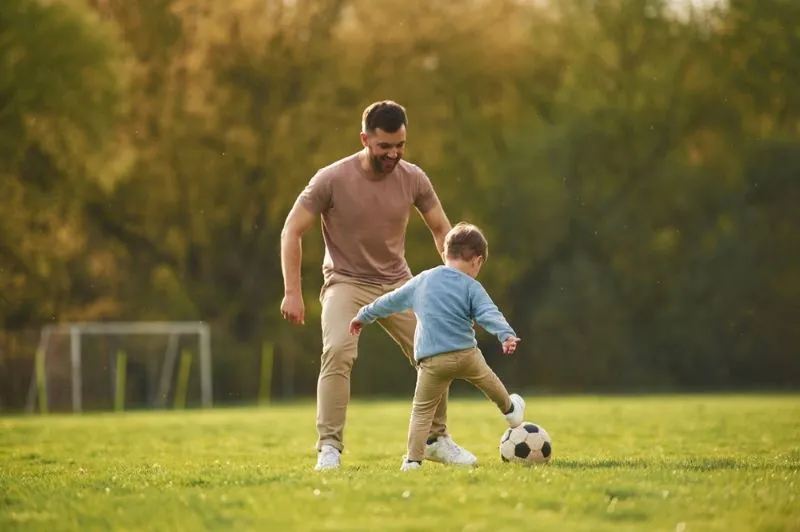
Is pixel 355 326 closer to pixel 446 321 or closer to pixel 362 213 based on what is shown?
pixel 446 321

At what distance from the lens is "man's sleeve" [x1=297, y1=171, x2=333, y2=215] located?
945 cm

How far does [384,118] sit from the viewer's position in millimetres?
9188

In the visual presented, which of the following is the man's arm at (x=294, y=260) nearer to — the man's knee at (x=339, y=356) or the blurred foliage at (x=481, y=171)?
the man's knee at (x=339, y=356)

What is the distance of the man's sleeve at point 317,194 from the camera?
9445mm

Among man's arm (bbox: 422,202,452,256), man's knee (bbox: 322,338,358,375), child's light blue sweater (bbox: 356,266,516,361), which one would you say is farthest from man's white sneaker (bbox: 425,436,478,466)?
man's arm (bbox: 422,202,452,256)

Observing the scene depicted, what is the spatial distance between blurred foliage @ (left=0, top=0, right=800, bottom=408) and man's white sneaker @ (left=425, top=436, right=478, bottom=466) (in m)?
26.0

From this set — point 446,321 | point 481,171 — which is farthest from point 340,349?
point 481,171

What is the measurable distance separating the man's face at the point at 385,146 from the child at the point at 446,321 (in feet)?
2.34

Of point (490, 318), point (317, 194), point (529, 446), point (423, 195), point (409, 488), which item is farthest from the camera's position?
point (423, 195)

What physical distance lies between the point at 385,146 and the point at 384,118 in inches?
7.2

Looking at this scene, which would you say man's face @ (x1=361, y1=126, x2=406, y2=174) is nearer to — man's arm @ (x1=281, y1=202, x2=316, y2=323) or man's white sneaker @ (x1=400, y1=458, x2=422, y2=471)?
man's arm @ (x1=281, y1=202, x2=316, y2=323)

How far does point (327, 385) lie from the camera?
9.35m

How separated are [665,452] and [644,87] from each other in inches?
1123

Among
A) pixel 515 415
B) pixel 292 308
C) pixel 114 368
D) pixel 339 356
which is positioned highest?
pixel 292 308
